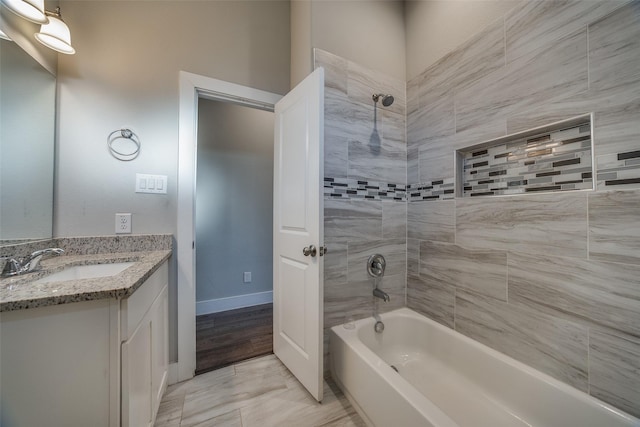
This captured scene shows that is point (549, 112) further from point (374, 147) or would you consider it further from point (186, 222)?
point (186, 222)

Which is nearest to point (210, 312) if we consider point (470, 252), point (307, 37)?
point (470, 252)

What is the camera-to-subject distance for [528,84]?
1181mm

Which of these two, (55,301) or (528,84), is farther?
(528,84)

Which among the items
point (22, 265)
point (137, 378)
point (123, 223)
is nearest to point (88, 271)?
point (22, 265)

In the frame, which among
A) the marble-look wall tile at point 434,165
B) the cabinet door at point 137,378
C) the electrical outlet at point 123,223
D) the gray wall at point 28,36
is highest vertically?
the gray wall at point 28,36

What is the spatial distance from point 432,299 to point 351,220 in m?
0.85

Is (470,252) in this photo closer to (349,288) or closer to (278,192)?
(349,288)

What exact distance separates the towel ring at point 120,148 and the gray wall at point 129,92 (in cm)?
3

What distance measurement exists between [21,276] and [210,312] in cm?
191

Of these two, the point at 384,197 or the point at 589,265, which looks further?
the point at 384,197

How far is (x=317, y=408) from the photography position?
1.31m

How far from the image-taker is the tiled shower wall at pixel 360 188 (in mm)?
1593

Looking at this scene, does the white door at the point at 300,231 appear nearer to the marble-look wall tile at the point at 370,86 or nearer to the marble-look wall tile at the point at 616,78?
the marble-look wall tile at the point at 370,86

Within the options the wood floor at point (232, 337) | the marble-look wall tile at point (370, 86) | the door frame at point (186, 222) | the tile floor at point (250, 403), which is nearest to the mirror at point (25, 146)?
the door frame at point (186, 222)
